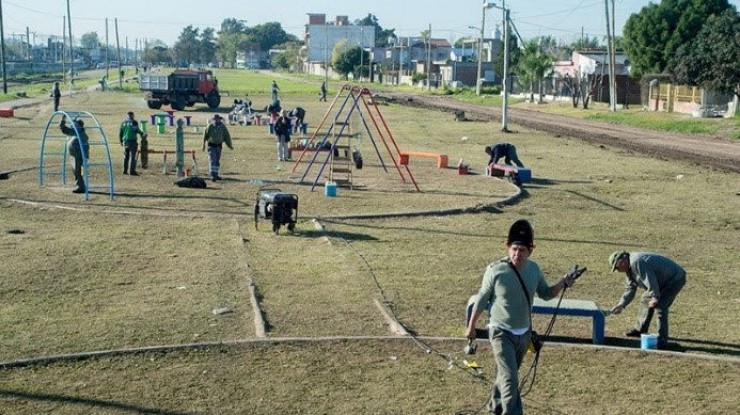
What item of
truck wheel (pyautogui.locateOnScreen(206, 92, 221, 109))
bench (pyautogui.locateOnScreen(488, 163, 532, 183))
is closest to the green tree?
truck wheel (pyautogui.locateOnScreen(206, 92, 221, 109))

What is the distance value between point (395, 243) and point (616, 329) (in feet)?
19.2

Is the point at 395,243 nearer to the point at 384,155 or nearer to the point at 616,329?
the point at 616,329

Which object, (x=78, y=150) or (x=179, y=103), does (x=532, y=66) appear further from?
(x=78, y=150)

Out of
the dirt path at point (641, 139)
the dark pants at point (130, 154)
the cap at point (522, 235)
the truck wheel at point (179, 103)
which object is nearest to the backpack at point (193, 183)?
the dark pants at point (130, 154)

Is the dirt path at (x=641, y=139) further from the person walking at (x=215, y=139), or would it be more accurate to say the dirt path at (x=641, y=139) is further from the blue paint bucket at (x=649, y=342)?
the blue paint bucket at (x=649, y=342)

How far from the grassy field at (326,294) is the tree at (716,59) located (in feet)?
85.6

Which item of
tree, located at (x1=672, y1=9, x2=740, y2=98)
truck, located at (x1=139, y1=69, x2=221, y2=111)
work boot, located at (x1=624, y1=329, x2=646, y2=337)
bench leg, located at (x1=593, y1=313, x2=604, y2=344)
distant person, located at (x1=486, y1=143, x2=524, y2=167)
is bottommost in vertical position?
work boot, located at (x1=624, y1=329, x2=646, y2=337)

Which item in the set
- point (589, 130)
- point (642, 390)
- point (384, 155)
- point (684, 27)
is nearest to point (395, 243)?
point (642, 390)

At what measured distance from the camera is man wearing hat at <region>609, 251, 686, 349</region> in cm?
1088

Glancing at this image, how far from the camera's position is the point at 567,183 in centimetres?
2659

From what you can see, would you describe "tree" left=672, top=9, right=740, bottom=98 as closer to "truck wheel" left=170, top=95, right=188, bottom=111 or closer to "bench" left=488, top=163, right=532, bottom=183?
"bench" left=488, top=163, right=532, bottom=183

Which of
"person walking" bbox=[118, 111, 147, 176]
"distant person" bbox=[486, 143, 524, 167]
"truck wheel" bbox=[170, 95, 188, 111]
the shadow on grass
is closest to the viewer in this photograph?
the shadow on grass

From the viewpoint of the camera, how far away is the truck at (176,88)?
58781mm

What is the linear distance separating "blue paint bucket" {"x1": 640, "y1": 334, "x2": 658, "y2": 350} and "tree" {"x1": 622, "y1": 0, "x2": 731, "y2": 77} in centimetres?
5642
